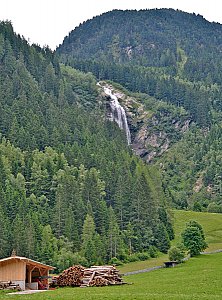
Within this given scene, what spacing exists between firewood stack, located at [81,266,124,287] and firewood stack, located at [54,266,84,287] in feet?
2.45

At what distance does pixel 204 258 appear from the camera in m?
113

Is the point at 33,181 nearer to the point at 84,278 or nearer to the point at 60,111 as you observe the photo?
the point at 60,111

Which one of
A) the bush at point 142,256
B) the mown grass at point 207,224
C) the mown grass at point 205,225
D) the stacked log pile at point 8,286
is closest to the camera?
the stacked log pile at point 8,286

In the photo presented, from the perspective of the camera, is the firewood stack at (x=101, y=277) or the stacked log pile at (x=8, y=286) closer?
the stacked log pile at (x=8, y=286)

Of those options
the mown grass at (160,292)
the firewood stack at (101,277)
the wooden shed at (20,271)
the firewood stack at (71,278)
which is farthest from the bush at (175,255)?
the wooden shed at (20,271)

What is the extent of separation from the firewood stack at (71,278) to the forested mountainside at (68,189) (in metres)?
33.9

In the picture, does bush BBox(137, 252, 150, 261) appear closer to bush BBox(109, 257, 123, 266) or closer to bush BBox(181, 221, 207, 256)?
bush BBox(109, 257, 123, 266)

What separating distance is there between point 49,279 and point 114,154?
92.2m

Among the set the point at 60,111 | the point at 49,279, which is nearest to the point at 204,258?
the point at 49,279

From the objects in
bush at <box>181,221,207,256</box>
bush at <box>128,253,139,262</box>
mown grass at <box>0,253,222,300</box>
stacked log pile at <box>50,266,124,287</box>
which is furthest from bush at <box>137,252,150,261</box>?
stacked log pile at <box>50,266,124,287</box>

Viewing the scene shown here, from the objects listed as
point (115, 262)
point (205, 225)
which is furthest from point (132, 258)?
point (205, 225)

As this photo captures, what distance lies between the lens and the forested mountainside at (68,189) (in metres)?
118

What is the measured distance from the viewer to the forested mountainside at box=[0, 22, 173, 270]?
11781 cm

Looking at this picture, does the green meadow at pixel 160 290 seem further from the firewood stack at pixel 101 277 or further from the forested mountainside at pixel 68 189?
the forested mountainside at pixel 68 189
